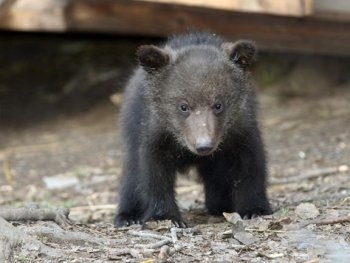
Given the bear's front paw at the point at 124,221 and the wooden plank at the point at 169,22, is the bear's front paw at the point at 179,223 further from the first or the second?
the wooden plank at the point at 169,22

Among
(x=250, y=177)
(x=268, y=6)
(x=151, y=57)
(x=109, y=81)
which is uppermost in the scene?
(x=268, y=6)

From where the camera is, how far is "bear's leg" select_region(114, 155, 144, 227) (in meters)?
6.86

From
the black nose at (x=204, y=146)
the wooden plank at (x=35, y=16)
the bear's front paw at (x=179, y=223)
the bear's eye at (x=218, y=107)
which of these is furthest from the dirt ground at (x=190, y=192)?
the wooden plank at (x=35, y=16)

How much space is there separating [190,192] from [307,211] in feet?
9.52

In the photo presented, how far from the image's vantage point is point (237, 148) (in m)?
6.33

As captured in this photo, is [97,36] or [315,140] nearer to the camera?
[315,140]

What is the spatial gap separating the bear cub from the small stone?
44cm

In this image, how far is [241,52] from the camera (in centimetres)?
632

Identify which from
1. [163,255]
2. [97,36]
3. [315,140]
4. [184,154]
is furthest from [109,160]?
[163,255]

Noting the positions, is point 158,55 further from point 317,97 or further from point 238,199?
point 317,97

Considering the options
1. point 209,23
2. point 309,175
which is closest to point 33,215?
point 309,175

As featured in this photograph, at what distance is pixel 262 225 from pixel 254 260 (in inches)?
32.6

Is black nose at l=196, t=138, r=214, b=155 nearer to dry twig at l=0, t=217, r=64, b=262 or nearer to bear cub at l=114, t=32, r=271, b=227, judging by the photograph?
bear cub at l=114, t=32, r=271, b=227

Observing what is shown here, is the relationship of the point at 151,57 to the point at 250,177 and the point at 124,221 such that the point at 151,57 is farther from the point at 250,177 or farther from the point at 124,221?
the point at 124,221
